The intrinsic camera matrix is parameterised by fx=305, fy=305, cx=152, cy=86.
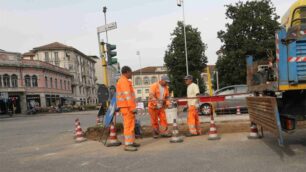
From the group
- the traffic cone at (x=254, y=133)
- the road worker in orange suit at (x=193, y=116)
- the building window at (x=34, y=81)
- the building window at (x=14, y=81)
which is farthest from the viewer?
the building window at (x=34, y=81)

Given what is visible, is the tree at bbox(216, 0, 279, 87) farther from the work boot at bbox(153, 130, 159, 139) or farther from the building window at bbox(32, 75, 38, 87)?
the building window at bbox(32, 75, 38, 87)

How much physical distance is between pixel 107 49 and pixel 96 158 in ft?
19.6

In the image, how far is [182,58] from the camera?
46.6 metres

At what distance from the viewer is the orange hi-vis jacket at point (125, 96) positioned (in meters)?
7.42

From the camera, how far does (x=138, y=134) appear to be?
952 centimetres

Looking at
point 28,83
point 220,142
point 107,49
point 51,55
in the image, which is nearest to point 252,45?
point 107,49

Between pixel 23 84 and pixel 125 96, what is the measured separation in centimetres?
5203

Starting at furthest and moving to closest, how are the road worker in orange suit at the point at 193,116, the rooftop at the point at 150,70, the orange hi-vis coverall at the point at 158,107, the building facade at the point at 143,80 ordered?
the rooftop at the point at 150,70 → the building facade at the point at 143,80 → the orange hi-vis coverall at the point at 158,107 → the road worker in orange suit at the point at 193,116

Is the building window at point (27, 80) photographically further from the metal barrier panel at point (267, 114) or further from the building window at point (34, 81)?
the metal barrier panel at point (267, 114)

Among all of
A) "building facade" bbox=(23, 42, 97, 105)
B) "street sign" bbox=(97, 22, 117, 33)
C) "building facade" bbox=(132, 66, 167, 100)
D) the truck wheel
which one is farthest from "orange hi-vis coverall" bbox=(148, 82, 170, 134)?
"building facade" bbox=(132, 66, 167, 100)

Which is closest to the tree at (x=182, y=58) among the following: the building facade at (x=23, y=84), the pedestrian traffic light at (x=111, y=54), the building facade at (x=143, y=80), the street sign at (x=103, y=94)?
the building facade at (x=23, y=84)

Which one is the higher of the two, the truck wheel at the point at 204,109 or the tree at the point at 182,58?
the tree at the point at 182,58

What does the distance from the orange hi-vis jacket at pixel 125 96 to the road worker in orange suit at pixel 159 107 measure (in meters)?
1.70

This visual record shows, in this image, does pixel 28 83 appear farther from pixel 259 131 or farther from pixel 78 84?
Result: pixel 259 131
